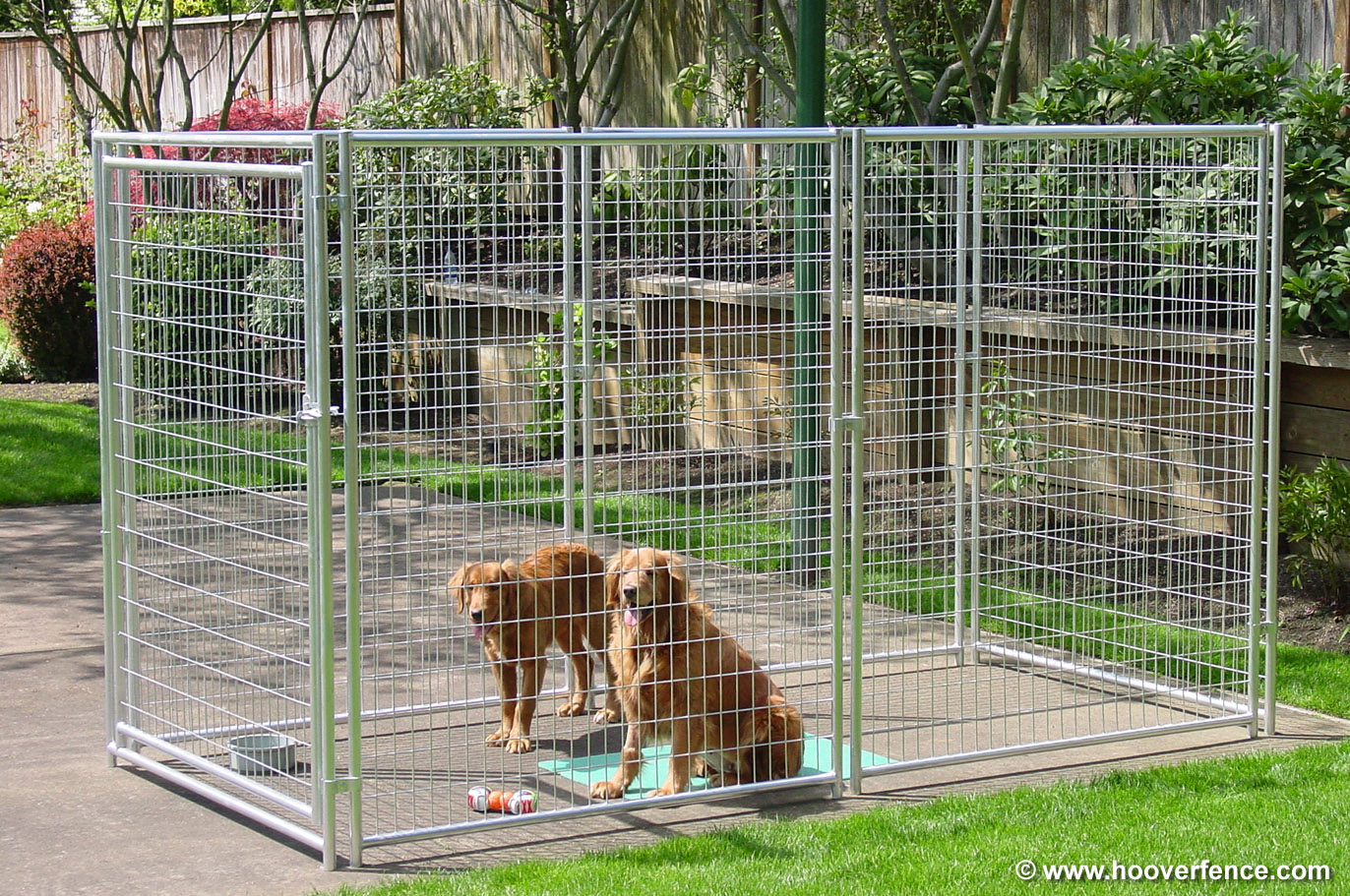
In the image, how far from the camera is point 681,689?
543cm

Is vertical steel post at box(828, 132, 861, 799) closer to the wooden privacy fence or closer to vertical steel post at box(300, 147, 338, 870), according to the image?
vertical steel post at box(300, 147, 338, 870)

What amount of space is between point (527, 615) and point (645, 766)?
2.38ft

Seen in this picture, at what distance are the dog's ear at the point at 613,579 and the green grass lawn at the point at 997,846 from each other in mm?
862

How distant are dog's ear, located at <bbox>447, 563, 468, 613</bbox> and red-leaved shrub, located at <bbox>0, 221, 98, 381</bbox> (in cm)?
933

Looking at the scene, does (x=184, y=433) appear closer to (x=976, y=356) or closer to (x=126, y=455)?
(x=126, y=455)

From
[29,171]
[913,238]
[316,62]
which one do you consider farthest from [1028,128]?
[29,171]

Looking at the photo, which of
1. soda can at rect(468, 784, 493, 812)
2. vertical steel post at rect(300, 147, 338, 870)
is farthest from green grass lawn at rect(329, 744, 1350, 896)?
soda can at rect(468, 784, 493, 812)

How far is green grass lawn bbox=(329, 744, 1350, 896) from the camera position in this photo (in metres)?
4.55

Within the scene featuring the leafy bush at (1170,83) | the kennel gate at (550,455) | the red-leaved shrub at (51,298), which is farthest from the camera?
the red-leaved shrub at (51,298)

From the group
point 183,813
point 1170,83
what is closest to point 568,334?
point 183,813

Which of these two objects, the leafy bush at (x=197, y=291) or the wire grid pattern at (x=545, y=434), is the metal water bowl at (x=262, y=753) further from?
the leafy bush at (x=197, y=291)

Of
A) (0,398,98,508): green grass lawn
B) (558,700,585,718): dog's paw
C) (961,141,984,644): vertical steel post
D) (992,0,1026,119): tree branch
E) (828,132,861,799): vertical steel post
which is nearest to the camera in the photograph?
(828,132,861,799): vertical steel post

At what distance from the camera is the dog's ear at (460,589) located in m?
5.53

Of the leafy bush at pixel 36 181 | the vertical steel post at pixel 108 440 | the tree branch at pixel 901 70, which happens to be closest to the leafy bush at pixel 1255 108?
the tree branch at pixel 901 70
